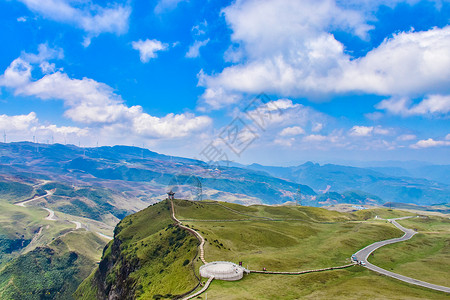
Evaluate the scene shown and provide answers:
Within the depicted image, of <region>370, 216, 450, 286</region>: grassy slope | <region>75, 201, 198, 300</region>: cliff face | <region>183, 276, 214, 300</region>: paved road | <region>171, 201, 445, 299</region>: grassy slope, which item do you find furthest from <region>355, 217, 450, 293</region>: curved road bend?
<region>75, 201, 198, 300</region>: cliff face

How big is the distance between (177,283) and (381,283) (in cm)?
6202

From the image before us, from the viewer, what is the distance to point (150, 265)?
129 m

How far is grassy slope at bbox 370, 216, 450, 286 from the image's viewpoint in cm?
8510

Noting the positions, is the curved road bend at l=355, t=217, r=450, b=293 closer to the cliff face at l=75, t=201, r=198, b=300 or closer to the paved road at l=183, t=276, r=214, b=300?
the paved road at l=183, t=276, r=214, b=300

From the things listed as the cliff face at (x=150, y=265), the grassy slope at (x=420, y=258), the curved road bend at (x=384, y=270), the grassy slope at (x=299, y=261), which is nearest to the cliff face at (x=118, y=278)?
the cliff face at (x=150, y=265)

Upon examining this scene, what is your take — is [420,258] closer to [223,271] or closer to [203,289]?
[223,271]

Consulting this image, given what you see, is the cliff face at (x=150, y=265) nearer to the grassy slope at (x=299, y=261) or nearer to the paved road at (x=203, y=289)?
the paved road at (x=203, y=289)

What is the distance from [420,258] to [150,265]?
11942 cm

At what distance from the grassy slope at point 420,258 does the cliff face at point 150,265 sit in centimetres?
7111

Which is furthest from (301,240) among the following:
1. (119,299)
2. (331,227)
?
(119,299)

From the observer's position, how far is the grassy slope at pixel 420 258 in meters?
85.1

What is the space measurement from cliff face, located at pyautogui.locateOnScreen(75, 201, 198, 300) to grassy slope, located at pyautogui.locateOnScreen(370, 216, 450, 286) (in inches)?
2800

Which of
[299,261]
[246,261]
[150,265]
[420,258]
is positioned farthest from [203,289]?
[420,258]

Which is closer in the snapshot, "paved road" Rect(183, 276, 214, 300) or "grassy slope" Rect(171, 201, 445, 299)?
"grassy slope" Rect(171, 201, 445, 299)
